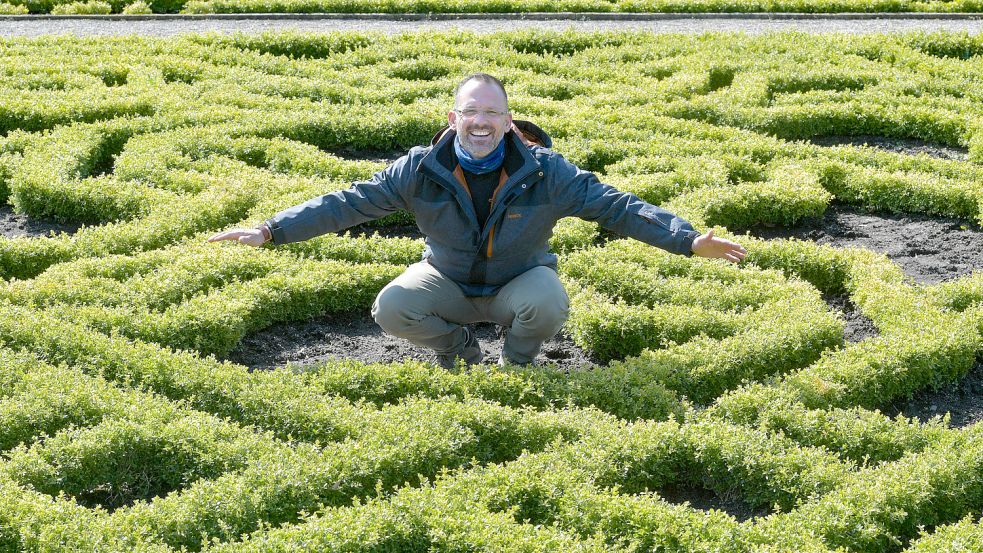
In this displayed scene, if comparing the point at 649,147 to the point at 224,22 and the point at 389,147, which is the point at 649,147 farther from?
the point at 224,22

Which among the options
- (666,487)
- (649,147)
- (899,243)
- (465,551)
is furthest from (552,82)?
(465,551)

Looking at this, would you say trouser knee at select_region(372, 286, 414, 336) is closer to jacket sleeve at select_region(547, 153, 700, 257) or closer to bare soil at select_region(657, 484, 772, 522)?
jacket sleeve at select_region(547, 153, 700, 257)

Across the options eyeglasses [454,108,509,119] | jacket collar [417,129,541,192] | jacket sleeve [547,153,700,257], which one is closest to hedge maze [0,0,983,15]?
Answer: jacket collar [417,129,541,192]

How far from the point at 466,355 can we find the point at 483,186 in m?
1.29

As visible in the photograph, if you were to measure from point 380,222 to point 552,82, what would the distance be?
4.14m

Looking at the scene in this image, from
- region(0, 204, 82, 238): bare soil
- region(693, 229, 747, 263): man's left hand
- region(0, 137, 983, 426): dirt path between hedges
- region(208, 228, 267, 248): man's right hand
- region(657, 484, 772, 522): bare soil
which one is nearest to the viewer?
region(657, 484, 772, 522): bare soil

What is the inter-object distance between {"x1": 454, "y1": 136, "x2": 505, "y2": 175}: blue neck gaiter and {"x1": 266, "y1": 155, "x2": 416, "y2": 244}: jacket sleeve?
0.37 metres

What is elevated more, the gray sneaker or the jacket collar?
the jacket collar

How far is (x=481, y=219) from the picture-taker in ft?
26.8

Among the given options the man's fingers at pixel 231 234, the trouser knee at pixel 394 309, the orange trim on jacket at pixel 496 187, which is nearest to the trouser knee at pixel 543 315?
the orange trim on jacket at pixel 496 187

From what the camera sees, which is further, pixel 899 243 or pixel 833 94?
pixel 833 94

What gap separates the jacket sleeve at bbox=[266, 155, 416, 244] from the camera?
806cm

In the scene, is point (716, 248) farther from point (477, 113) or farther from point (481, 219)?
point (477, 113)

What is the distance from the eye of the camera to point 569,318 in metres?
9.06
